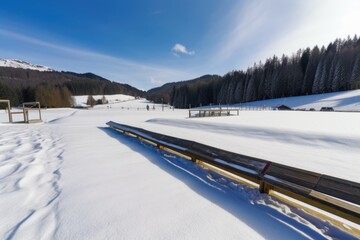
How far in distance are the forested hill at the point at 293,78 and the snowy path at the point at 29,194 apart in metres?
70.8

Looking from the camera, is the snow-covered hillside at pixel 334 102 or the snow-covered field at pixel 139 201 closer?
the snow-covered field at pixel 139 201

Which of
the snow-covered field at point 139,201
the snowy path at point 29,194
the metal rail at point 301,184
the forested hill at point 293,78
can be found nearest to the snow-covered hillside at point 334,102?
the forested hill at point 293,78

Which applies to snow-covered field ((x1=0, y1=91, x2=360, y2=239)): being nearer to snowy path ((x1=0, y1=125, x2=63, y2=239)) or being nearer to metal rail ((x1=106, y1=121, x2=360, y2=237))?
snowy path ((x1=0, y1=125, x2=63, y2=239))

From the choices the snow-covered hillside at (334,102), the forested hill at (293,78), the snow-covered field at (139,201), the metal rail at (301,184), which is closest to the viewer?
the metal rail at (301,184)

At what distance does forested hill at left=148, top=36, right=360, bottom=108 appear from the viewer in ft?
171

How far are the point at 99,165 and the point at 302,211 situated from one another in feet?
15.6

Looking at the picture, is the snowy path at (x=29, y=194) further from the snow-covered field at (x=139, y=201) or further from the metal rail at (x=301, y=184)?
the metal rail at (x=301, y=184)

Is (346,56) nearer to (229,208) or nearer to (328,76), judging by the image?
(328,76)

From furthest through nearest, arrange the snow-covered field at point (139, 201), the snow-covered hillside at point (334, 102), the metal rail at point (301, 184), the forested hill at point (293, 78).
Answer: the forested hill at point (293, 78) < the snow-covered hillside at point (334, 102) < the snow-covered field at point (139, 201) < the metal rail at point (301, 184)

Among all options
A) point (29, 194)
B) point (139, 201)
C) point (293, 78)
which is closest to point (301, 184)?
point (139, 201)

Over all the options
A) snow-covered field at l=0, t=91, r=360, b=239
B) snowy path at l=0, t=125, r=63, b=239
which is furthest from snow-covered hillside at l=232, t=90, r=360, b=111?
snowy path at l=0, t=125, r=63, b=239

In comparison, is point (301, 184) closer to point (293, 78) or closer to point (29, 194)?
point (29, 194)

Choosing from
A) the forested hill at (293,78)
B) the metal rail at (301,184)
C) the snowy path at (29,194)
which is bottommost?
the snowy path at (29,194)

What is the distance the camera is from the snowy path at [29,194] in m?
2.33
